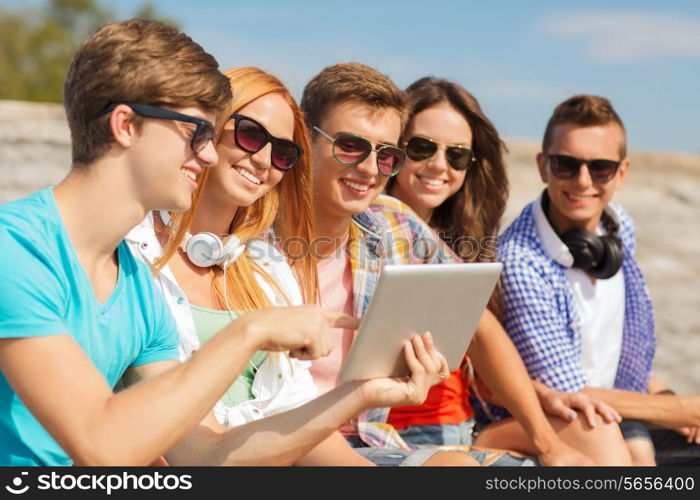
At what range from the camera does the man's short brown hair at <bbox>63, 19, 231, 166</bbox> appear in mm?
2041

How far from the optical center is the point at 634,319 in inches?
178

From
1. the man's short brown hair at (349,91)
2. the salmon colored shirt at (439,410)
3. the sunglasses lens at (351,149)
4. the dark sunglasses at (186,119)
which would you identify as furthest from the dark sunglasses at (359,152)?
the dark sunglasses at (186,119)

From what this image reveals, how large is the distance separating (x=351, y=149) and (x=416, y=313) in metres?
1.52

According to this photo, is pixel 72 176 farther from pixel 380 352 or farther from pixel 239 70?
pixel 239 70

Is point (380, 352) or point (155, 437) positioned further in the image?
point (380, 352)

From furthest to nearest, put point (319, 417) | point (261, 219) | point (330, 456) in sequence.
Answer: point (261, 219), point (330, 456), point (319, 417)

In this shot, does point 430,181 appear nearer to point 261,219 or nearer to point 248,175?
point 261,219

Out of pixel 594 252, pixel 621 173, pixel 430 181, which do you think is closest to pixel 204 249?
pixel 430 181

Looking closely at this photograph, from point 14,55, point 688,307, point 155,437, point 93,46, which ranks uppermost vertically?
point 93,46

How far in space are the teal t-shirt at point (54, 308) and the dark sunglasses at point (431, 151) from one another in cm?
224

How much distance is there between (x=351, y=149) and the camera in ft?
12.0

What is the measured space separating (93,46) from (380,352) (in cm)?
103

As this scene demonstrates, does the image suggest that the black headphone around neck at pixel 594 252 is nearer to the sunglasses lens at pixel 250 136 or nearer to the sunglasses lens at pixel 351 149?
the sunglasses lens at pixel 351 149
